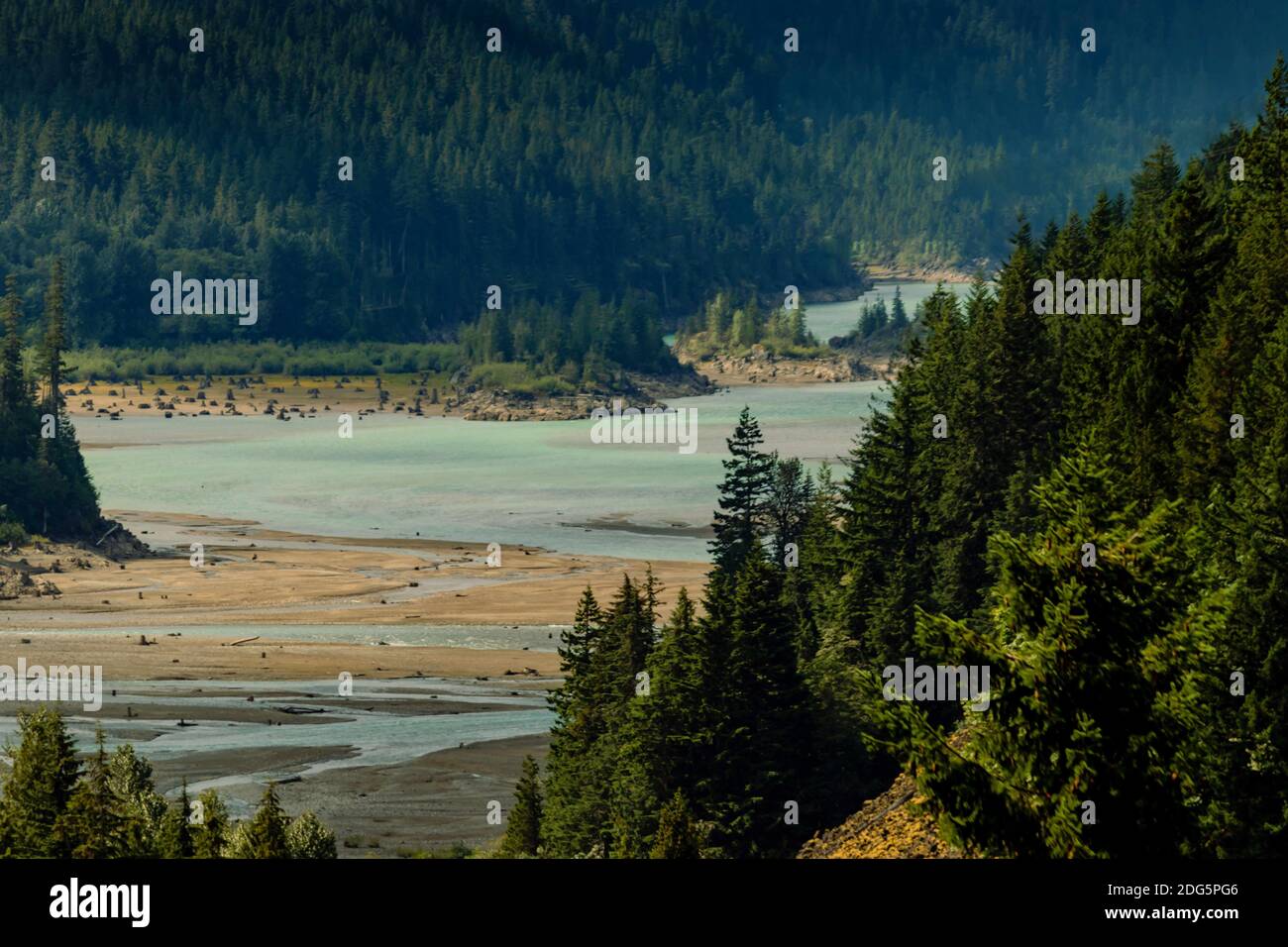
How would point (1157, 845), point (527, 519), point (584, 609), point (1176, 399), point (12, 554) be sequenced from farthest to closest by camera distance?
point (527, 519)
point (12, 554)
point (584, 609)
point (1176, 399)
point (1157, 845)

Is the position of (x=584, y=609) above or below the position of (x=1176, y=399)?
below

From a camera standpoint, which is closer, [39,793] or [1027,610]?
[1027,610]

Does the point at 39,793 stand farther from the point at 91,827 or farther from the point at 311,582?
the point at 311,582

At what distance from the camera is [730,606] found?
63.4 meters

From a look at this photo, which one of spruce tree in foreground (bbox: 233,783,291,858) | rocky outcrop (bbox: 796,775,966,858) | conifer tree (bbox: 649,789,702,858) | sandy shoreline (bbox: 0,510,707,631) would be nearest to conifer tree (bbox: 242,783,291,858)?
spruce tree in foreground (bbox: 233,783,291,858)

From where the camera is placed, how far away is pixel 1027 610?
89.9 feet

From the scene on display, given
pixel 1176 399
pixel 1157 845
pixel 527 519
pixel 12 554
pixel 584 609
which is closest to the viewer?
pixel 1157 845

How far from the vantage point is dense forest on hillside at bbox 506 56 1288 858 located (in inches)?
1034

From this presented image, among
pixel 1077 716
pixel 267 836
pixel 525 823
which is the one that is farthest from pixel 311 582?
pixel 1077 716

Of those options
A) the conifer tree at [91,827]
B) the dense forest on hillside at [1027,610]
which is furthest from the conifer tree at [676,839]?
the conifer tree at [91,827]
